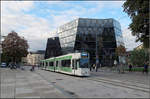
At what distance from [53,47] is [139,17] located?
201ft

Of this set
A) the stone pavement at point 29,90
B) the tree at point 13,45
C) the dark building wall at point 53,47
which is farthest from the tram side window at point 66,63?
the dark building wall at point 53,47

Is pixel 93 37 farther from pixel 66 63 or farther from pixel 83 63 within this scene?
pixel 83 63

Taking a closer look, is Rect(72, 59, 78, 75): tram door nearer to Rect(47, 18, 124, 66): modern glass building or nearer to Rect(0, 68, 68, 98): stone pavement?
Rect(0, 68, 68, 98): stone pavement

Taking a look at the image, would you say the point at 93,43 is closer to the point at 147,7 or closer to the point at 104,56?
the point at 104,56

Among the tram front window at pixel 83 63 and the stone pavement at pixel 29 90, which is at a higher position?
the tram front window at pixel 83 63

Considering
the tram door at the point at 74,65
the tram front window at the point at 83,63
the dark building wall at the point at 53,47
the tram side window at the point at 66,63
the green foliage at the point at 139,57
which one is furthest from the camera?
the dark building wall at the point at 53,47

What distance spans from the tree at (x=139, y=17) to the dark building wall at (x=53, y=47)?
53.9m

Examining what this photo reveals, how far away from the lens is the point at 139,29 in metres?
27.0

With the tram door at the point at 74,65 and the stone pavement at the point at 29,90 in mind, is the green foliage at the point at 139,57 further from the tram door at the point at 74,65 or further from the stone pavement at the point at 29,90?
the stone pavement at the point at 29,90

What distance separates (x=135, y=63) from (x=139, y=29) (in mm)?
26958

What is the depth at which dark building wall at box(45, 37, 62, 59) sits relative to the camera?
8189 cm

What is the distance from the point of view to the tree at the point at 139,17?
84.5 ft

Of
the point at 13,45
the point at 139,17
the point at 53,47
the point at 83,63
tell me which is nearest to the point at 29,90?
the point at 83,63

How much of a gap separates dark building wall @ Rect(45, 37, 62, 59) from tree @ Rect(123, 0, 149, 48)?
5388cm
